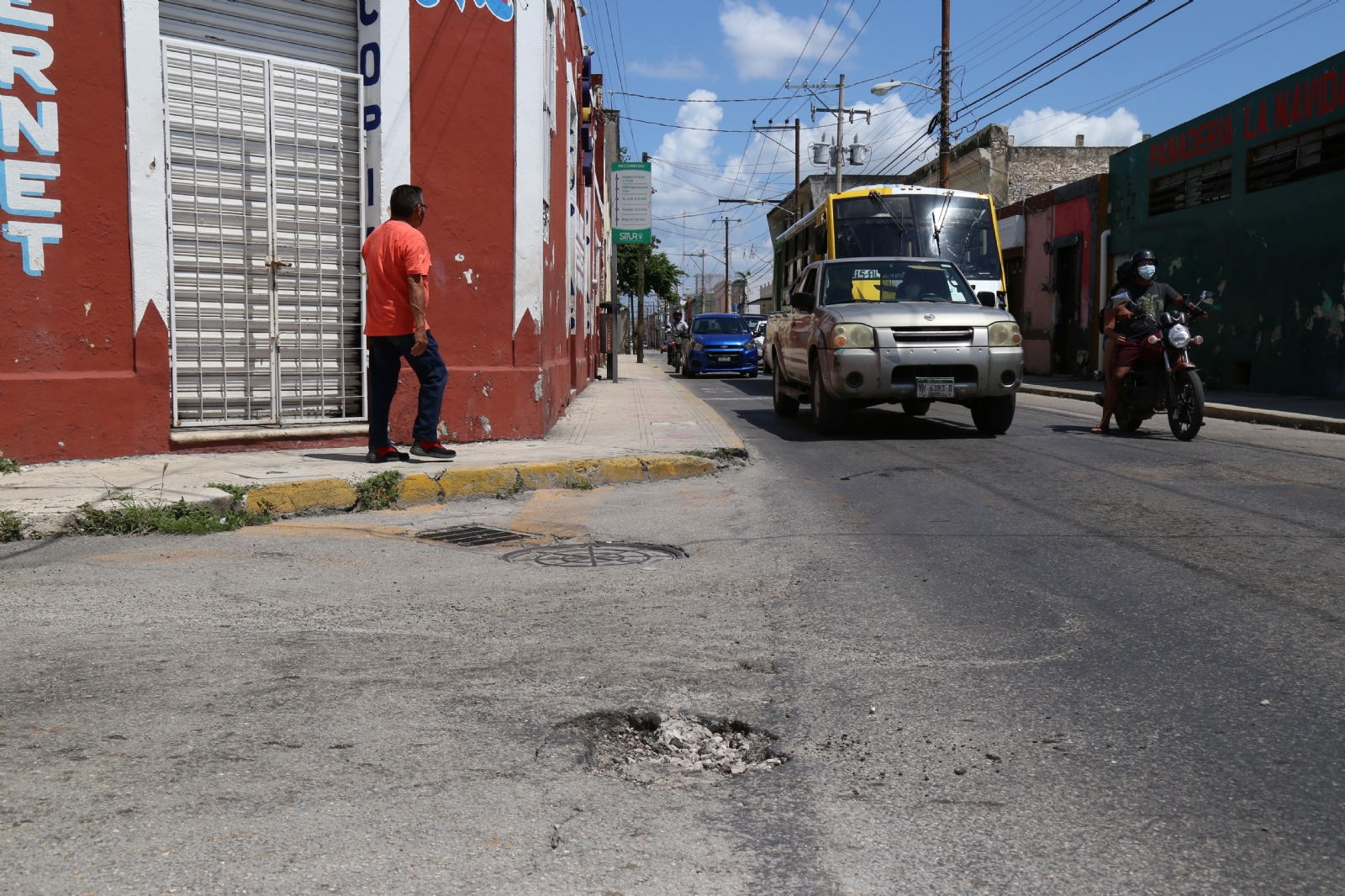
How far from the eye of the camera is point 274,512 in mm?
6121

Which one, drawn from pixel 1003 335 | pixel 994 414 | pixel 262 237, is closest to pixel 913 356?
pixel 1003 335

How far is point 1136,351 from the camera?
10008 millimetres

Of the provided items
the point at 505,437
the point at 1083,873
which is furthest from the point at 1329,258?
the point at 1083,873

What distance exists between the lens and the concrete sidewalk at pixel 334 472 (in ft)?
19.1

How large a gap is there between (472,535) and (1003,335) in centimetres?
596

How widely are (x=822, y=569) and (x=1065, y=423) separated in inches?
320

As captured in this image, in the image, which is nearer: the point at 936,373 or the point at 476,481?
the point at 476,481

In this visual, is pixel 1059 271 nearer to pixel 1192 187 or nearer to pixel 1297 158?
pixel 1192 187

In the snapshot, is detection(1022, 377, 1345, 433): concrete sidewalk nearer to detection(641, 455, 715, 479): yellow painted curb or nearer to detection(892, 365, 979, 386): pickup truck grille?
detection(892, 365, 979, 386): pickup truck grille

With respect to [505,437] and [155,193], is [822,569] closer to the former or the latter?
[505,437]

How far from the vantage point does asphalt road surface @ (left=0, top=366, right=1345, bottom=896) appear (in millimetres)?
2135

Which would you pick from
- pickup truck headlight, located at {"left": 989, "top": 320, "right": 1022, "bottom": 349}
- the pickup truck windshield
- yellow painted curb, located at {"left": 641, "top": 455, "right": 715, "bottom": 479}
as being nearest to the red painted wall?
yellow painted curb, located at {"left": 641, "top": 455, "right": 715, "bottom": 479}

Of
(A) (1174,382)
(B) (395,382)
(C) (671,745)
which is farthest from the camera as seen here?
(A) (1174,382)

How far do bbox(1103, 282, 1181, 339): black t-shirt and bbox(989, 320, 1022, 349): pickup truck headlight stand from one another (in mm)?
1065
